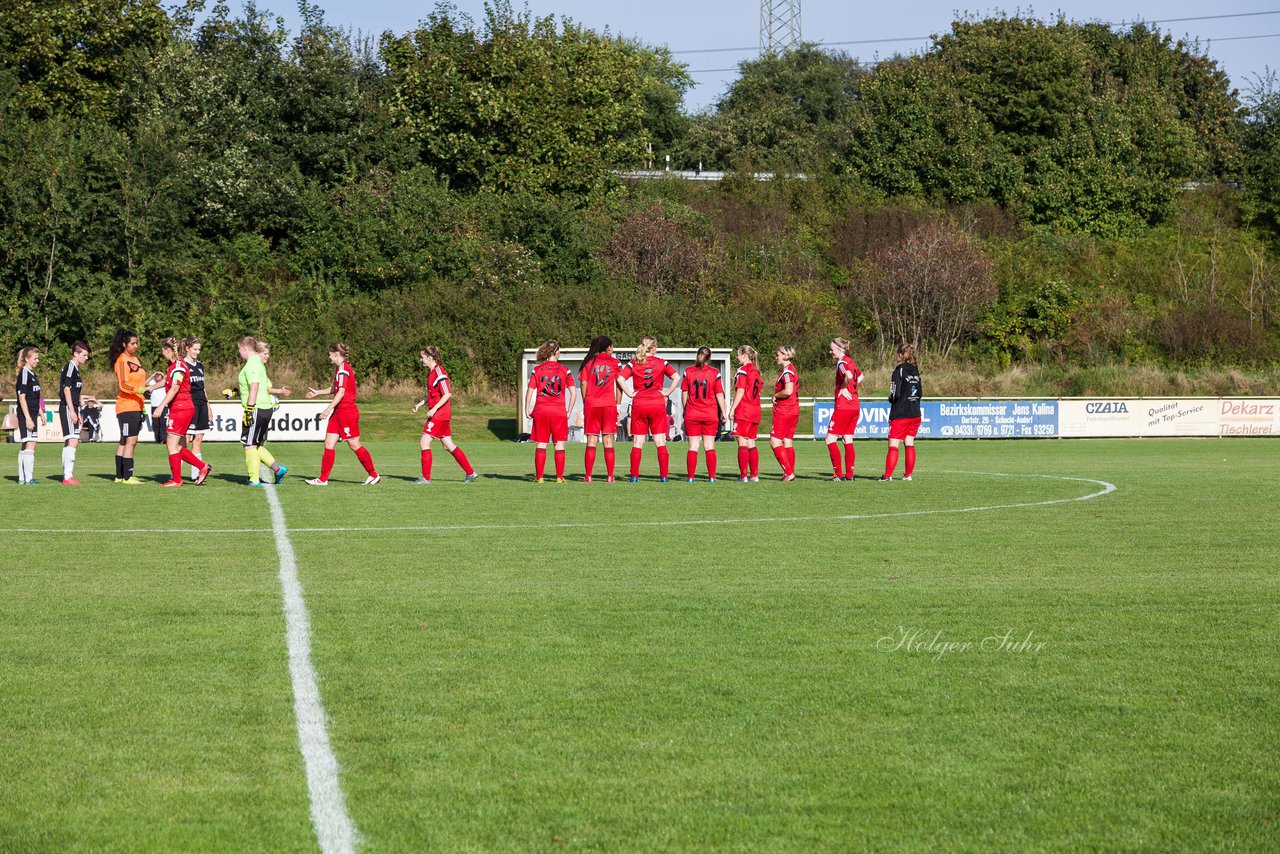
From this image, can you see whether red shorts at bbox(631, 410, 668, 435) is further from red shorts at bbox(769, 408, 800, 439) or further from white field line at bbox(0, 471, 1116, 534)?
white field line at bbox(0, 471, 1116, 534)

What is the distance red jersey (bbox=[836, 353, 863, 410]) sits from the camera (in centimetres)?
1945

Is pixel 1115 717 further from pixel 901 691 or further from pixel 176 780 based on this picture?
pixel 176 780

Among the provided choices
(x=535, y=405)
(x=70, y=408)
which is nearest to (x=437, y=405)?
(x=535, y=405)

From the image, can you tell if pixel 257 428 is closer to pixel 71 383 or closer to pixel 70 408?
pixel 70 408

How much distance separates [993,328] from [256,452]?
122 ft

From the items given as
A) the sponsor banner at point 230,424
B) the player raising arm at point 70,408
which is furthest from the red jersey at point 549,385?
the sponsor banner at point 230,424

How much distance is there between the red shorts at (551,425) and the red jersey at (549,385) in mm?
76

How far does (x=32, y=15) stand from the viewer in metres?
46.8

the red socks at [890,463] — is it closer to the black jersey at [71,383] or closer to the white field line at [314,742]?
the black jersey at [71,383]

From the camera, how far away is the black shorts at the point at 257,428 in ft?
59.2

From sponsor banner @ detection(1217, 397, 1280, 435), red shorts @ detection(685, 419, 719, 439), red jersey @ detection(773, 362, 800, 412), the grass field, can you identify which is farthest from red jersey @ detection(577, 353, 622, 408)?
sponsor banner @ detection(1217, 397, 1280, 435)

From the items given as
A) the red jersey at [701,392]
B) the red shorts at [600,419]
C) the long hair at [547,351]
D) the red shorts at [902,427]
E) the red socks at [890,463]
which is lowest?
the red socks at [890,463]

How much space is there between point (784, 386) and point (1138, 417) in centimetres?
2165

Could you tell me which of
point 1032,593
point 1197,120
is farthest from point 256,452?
point 1197,120
